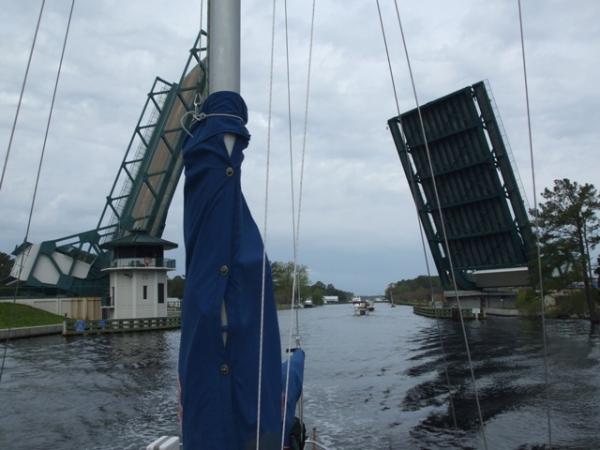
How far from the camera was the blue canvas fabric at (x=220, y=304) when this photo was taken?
6.05 feet

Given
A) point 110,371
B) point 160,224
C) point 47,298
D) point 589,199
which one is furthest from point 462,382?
point 47,298

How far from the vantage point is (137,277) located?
Answer: 2809 centimetres

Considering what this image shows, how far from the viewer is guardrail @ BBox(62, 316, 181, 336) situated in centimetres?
2362

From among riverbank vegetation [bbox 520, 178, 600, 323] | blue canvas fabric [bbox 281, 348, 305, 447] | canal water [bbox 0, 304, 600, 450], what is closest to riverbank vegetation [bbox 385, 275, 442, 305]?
riverbank vegetation [bbox 520, 178, 600, 323]

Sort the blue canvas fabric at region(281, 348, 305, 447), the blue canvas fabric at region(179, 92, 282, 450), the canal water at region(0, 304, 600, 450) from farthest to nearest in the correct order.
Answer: the canal water at region(0, 304, 600, 450), the blue canvas fabric at region(281, 348, 305, 447), the blue canvas fabric at region(179, 92, 282, 450)

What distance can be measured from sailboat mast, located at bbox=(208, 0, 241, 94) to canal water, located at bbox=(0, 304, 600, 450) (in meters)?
3.89

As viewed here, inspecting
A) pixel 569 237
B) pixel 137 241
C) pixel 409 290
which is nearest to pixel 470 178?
pixel 569 237

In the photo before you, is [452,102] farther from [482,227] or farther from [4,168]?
[4,168]

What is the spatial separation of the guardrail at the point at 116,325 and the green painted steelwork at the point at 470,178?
45.2ft

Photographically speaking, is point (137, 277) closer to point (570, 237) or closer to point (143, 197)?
point (143, 197)

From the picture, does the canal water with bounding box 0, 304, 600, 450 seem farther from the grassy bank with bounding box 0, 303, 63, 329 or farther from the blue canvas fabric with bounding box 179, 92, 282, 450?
the grassy bank with bounding box 0, 303, 63, 329

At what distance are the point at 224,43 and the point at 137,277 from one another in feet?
90.5

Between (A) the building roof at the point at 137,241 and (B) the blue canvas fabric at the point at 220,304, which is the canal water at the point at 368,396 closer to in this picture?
(B) the blue canvas fabric at the point at 220,304

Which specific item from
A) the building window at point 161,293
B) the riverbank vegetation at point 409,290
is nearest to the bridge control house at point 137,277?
the building window at point 161,293
